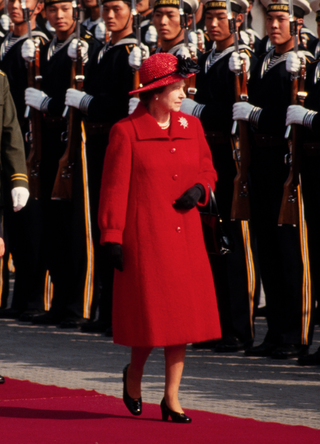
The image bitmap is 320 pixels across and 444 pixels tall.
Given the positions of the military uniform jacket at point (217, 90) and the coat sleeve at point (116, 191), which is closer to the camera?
the coat sleeve at point (116, 191)

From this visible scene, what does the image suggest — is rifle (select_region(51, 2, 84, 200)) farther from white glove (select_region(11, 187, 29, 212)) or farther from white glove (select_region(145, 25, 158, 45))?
white glove (select_region(11, 187, 29, 212))

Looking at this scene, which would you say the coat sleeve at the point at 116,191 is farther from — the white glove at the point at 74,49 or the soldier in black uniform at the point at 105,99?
the white glove at the point at 74,49

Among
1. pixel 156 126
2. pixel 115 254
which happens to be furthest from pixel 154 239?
pixel 156 126

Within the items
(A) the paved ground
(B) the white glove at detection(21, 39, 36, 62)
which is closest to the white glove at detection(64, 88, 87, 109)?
(B) the white glove at detection(21, 39, 36, 62)

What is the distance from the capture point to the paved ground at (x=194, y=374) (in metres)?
4.88

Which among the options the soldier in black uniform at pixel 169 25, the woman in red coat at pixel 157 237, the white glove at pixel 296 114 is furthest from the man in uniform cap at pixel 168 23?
the woman in red coat at pixel 157 237

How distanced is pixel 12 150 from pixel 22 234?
3034 mm

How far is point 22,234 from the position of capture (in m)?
8.13

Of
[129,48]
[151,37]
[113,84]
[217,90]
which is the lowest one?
[217,90]

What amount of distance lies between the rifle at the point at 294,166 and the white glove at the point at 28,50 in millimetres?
2461

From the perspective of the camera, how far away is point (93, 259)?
7598 millimetres

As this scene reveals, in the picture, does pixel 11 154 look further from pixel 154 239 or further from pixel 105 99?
pixel 105 99

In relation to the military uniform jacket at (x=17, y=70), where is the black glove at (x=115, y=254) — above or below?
below

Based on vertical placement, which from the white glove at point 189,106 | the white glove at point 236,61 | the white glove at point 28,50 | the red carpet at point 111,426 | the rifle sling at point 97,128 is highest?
the white glove at point 28,50
